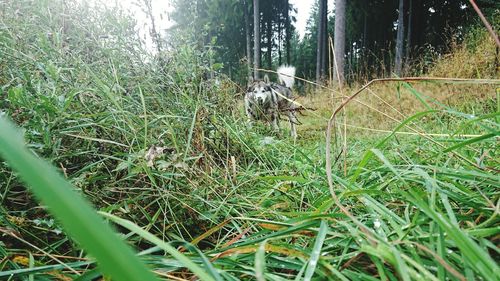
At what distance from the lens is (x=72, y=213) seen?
0.48 ft

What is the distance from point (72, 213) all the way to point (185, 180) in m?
0.95

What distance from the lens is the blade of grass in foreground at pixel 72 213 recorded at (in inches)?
5.7

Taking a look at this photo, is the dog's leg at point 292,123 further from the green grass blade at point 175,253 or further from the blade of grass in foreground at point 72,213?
the blade of grass in foreground at point 72,213

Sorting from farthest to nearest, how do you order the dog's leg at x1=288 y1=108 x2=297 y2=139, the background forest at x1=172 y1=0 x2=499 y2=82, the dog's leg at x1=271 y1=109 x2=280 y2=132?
the background forest at x1=172 y1=0 x2=499 y2=82 → the dog's leg at x1=271 y1=109 x2=280 y2=132 → the dog's leg at x1=288 y1=108 x2=297 y2=139

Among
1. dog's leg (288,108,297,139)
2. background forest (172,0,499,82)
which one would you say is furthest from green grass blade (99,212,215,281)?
background forest (172,0,499,82)

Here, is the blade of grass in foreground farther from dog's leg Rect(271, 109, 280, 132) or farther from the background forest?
the background forest

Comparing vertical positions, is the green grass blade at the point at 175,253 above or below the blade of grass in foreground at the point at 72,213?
below

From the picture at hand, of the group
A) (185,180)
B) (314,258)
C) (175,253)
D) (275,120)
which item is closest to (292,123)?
(275,120)

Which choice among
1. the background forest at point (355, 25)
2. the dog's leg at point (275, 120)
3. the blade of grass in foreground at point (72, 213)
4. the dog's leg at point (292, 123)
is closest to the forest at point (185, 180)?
the blade of grass in foreground at point (72, 213)

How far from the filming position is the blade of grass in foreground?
0.14 metres

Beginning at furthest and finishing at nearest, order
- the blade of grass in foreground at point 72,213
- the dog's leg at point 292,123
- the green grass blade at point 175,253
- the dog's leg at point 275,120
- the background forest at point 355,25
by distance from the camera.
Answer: the background forest at point 355,25 < the dog's leg at point 275,120 < the dog's leg at point 292,123 < the green grass blade at point 175,253 < the blade of grass in foreground at point 72,213

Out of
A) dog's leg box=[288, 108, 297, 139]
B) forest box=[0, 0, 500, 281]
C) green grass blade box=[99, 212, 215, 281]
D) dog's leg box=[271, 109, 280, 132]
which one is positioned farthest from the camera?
dog's leg box=[271, 109, 280, 132]

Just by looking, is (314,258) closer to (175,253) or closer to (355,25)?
(175,253)

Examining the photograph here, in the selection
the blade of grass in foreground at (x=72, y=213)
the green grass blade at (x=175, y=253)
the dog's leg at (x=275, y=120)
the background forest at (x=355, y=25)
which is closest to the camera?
the blade of grass in foreground at (x=72, y=213)
